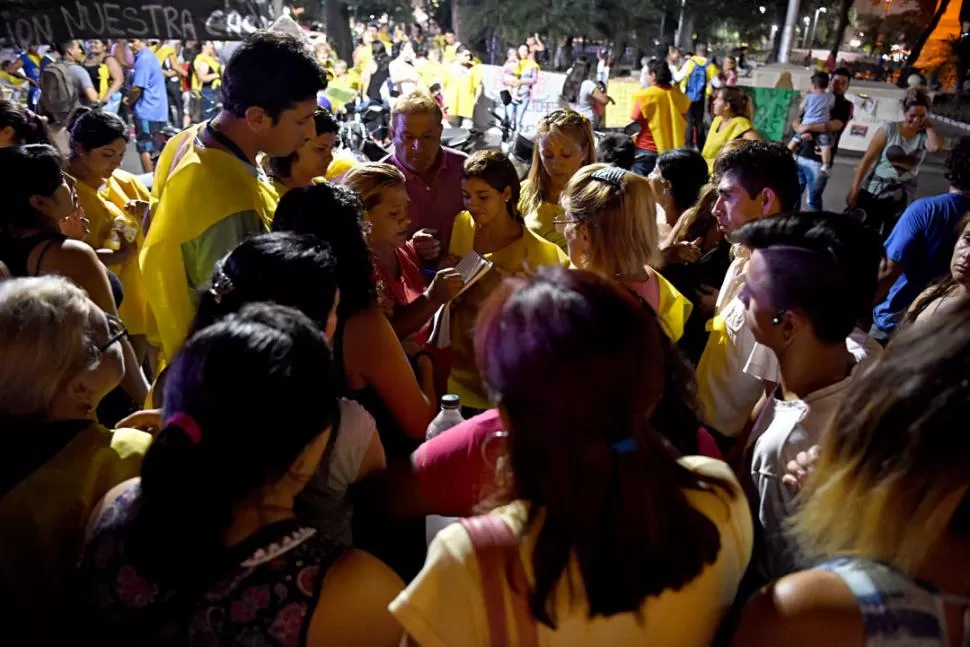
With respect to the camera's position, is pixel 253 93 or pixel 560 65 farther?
pixel 560 65

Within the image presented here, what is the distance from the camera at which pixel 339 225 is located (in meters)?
2.11

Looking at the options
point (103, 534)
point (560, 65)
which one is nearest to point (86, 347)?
point (103, 534)

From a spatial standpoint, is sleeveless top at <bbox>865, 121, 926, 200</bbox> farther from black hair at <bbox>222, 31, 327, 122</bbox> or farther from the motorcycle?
the motorcycle

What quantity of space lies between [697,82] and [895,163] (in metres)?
7.58

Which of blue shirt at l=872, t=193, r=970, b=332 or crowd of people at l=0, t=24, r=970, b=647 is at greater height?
crowd of people at l=0, t=24, r=970, b=647

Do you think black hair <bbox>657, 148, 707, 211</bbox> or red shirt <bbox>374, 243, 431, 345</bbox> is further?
black hair <bbox>657, 148, 707, 211</bbox>

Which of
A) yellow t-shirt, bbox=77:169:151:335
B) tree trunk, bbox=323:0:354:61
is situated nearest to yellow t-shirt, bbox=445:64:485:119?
tree trunk, bbox=323:0:354:61

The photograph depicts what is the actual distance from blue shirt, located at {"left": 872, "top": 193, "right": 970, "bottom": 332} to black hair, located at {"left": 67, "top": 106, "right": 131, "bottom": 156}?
157 inches

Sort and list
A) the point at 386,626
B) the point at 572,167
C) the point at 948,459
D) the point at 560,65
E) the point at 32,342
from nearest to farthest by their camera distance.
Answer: the point at 948,459 < the point at 386,626 < the point at 32,342 < the point at 572,167 < the point at 560,65

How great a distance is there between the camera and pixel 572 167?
388 cm

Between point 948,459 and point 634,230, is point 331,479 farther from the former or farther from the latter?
point 634,230

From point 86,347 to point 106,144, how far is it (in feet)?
7.89

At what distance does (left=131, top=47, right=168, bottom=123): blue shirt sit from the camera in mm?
10008

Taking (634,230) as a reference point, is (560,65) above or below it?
below
